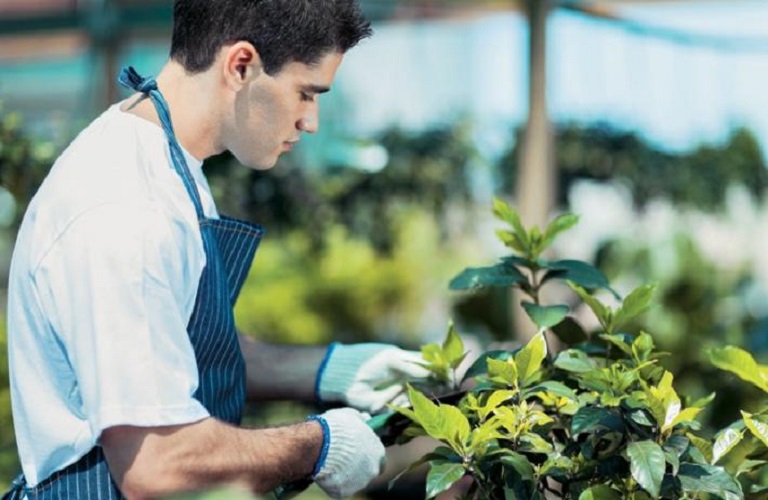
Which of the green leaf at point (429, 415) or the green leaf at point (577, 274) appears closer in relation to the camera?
the green leaf at point (429, 415)

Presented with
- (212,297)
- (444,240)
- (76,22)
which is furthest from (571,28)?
(212,297)

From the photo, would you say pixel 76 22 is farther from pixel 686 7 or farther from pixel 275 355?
pixel 275 355

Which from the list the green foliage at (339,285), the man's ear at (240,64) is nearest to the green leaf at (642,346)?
the man's ear at (240,64)

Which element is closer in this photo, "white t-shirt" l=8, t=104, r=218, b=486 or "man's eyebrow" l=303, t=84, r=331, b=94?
"white t-shirt" l=8, t=104, r=218, b=486

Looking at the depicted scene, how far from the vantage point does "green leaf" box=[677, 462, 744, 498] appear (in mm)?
1616

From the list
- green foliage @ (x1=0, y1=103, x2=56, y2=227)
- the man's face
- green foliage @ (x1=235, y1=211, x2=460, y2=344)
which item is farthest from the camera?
green foliage @ (x1=235, y1=211, x2=460, y2=344)

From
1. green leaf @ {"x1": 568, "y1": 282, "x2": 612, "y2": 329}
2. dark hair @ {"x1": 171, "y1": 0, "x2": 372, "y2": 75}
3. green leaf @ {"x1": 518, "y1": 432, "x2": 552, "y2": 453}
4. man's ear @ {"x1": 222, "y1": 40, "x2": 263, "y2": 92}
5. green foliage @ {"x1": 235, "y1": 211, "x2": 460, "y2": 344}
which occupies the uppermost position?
dark hair @ {"x1": 171, "y1": 0, "x2": 372, "y2": 75}

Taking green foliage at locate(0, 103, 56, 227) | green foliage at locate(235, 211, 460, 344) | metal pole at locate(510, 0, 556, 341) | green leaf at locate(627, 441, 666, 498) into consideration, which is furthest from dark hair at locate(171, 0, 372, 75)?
green foliage at locate(235, 211, 460, 344)

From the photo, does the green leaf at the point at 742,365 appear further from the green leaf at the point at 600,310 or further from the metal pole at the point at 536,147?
the metal pole at the point at 536,147

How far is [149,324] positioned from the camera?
1477mm

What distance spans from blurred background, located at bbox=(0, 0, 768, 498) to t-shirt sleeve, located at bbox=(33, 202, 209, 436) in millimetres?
3187

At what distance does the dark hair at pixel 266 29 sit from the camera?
167 centimetres

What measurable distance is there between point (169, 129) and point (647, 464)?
721 mm

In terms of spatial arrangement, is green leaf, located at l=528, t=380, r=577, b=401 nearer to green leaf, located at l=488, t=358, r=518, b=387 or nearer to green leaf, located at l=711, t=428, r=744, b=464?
green leaf, located at l=488, t=358, r=518, b=387
